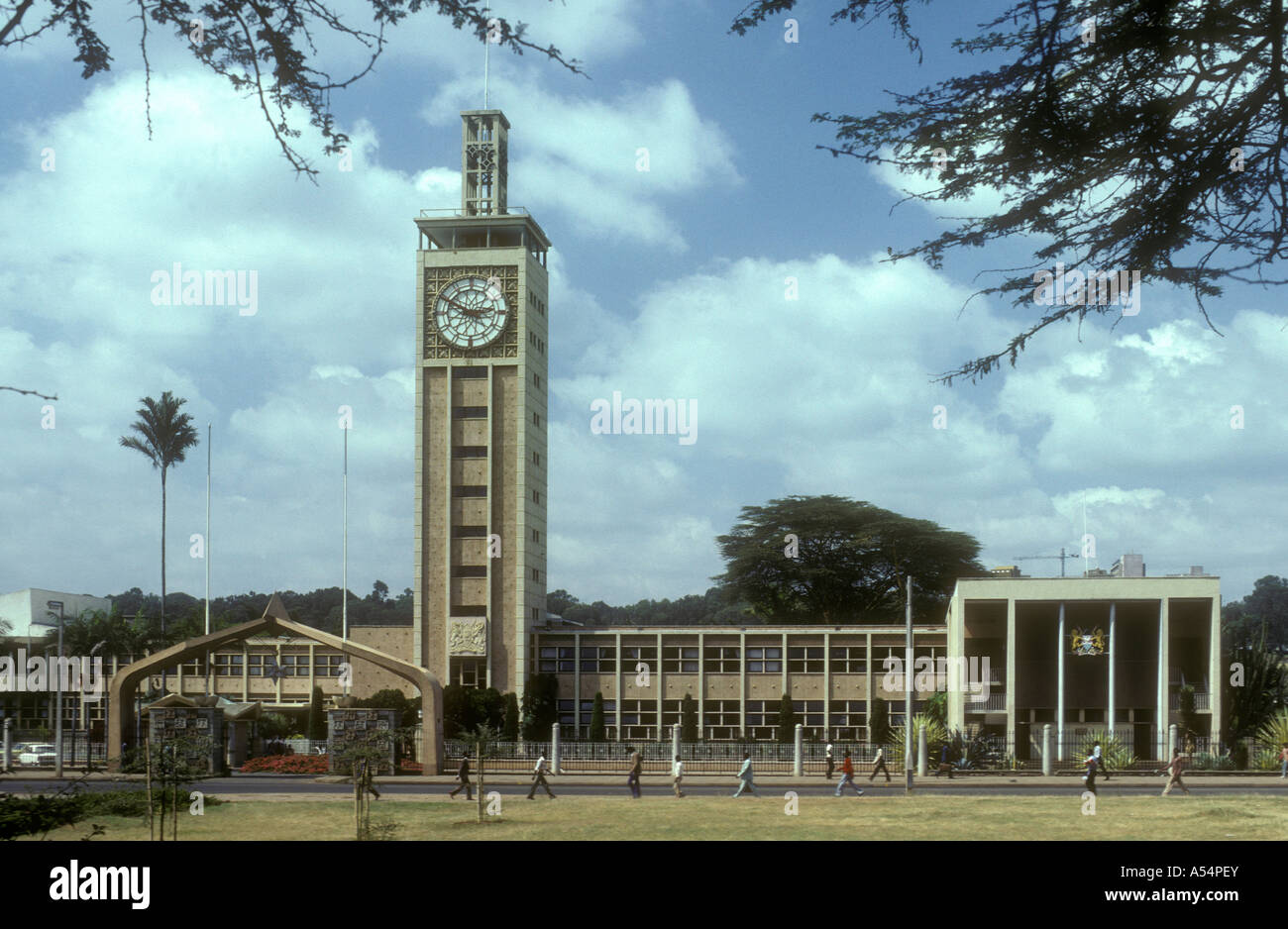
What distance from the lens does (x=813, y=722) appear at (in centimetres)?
7038

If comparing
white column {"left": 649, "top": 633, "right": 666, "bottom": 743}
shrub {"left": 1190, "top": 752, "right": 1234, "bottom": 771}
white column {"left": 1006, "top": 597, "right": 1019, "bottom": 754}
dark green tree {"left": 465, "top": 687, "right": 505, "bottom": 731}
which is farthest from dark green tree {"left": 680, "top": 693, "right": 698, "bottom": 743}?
shrub {"left": 1190, "top": 752, "right": 1234, "bottom": 771}

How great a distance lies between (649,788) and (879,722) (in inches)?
1041

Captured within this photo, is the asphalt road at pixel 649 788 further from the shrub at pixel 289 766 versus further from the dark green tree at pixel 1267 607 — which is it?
the dark green tree at pixel 1267 607

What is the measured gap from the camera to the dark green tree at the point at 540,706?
68.7 metres

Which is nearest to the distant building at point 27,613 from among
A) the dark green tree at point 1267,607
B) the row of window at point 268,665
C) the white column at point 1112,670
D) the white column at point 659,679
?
the row of window at point 268,665

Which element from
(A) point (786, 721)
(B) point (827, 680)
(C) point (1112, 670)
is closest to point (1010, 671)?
(C) point (1112, 670)

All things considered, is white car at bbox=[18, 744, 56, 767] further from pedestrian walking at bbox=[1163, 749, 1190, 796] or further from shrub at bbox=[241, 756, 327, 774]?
pedestrian walking at bbox=[1163, 749, 1190, 796]

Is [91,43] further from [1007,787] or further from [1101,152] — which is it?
[1007,787]

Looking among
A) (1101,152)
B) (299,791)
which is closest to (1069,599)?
(299,791)

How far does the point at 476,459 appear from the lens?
7369cm

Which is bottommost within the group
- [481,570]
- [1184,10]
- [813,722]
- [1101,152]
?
[813,722]

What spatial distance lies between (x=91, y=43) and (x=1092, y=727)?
166 feet

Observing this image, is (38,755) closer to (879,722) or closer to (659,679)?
(659,679)
